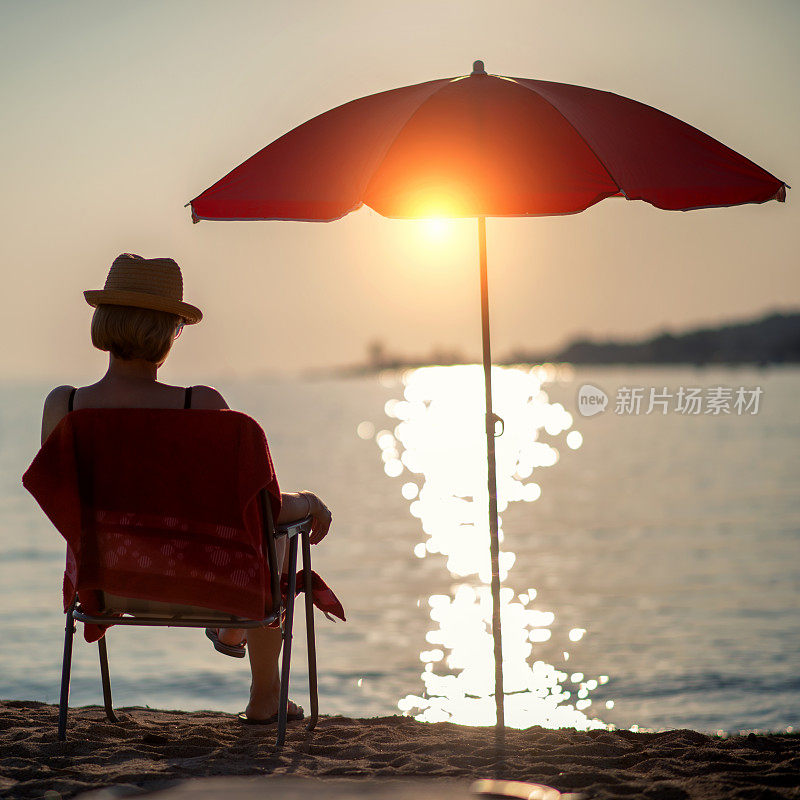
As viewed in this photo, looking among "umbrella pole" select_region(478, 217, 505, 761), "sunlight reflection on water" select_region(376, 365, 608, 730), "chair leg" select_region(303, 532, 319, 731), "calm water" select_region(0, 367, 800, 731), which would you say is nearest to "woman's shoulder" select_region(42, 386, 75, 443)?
"chair leg" select_region(303, 532, 319, 731)

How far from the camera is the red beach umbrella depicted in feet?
11.3

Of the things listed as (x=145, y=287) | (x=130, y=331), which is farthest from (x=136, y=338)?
(x=145, y=287)

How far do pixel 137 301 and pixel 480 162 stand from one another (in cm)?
121

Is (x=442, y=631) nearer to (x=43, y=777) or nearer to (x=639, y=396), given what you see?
(x=43, y=777)

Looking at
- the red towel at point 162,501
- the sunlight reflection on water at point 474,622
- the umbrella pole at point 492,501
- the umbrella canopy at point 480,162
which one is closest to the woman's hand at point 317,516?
the red towel at point 162,501

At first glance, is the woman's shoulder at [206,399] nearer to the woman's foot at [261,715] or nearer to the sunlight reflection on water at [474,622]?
the woman's foot at [261,715]

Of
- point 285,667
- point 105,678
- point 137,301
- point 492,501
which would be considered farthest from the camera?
point 105,678

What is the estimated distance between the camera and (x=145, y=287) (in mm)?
3279

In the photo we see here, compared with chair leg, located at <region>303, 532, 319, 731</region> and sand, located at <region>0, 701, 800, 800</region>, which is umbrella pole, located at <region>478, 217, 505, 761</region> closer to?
sand, located at <region>0, 701, 800, 800</region>

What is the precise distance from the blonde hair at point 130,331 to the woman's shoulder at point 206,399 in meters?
0.18

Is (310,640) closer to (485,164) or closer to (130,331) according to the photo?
(130,331)

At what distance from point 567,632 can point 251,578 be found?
661 cm

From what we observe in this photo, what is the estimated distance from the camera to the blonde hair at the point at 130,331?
10.7 ft

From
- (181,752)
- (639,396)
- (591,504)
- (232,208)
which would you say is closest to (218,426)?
(232,208)
